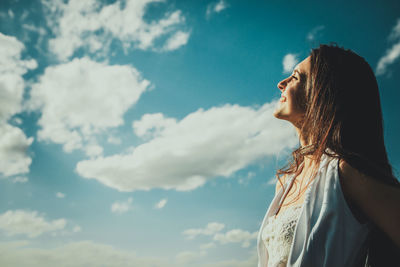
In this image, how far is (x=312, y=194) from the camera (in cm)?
295

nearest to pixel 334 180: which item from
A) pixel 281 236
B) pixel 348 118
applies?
pixel 348 118

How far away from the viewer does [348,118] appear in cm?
322

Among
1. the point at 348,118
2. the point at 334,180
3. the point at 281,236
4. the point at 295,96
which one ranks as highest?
the point at 295,96

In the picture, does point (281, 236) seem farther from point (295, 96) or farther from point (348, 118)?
point (295, 96)

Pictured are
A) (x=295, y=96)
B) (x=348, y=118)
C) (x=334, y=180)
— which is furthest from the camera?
(x=295, y=96)

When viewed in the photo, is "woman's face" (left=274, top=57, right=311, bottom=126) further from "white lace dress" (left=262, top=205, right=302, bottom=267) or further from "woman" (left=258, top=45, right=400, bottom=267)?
"white lace dress" (left=262, top=205, right=302, bottom=267)

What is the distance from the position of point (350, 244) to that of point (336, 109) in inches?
62.1

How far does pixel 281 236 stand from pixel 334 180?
99 cm

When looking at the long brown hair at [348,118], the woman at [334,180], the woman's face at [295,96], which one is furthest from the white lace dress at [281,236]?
the woman's face at [295,96]

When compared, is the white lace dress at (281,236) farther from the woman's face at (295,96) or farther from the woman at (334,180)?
the woman's face at (295,96)

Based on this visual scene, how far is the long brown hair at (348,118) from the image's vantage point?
8.96ft

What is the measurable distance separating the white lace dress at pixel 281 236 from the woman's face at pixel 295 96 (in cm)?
132

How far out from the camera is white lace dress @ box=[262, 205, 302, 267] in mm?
3195

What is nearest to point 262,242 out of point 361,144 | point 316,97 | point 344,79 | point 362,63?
point 361,144
